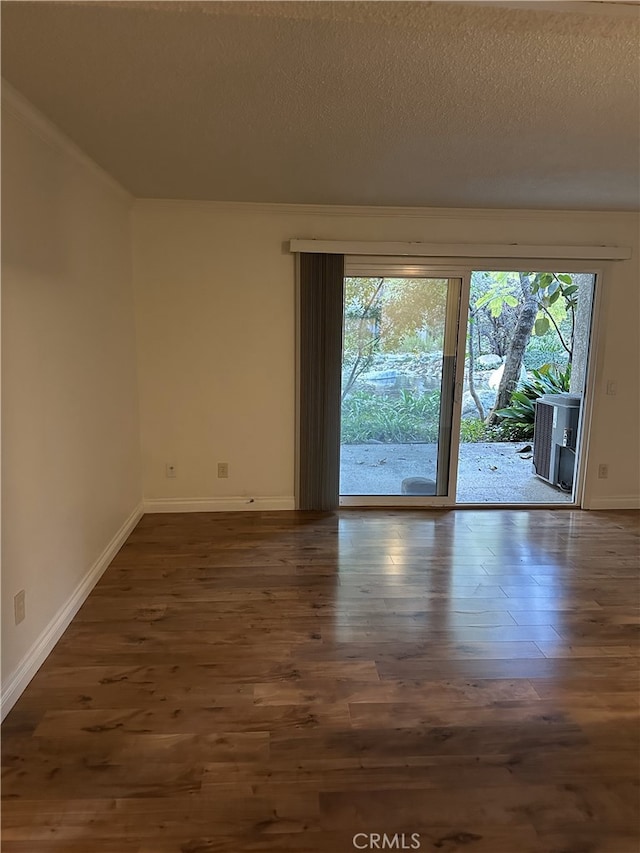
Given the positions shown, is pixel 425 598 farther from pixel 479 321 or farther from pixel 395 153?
pixel 479 321

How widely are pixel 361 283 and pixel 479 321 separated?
4304mm

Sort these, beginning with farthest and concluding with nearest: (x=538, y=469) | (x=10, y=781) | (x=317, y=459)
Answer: (x=538, y=469) → (x=317, y=459) → (x=10, y=781)

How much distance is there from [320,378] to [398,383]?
658 mm

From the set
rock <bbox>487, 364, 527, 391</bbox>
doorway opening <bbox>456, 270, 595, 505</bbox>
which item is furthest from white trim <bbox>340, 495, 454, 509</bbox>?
rock <bbox>487, 364, 527, 391</bbox>

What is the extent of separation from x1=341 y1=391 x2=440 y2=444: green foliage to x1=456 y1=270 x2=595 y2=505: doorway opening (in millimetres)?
690

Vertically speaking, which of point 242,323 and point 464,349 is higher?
point 242,323

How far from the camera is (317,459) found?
420 centimetres

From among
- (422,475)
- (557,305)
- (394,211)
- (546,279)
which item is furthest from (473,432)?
(394,211)

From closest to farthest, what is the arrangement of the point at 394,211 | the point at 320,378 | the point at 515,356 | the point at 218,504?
1. the point at 394,211
2. the point at 320,378
3. the point at 218,504
4. the point at 515,356

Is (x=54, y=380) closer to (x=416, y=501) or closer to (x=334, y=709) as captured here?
(x=334, y=709)

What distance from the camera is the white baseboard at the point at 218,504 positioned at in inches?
165

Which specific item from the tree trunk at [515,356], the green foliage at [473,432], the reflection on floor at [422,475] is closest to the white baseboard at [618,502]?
the reflection on floor at [422,475]

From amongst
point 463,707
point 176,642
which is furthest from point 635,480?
point 176,642

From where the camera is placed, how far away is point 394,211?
3.94 m
